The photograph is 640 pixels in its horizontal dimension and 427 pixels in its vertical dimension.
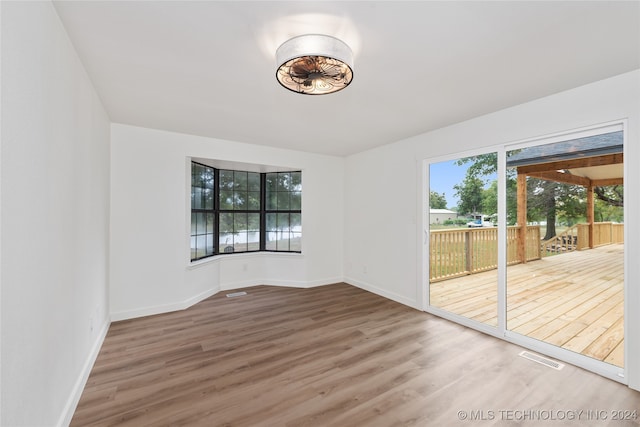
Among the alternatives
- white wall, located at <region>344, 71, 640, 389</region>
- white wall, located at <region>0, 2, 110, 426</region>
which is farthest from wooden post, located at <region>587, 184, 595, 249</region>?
white wall, located at <region>0, 2, 110, 426</region>

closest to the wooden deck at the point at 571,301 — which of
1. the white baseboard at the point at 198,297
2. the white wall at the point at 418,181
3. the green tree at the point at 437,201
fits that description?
the white wall at the point at 418,181

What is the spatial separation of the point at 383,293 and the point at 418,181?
184 centimetres

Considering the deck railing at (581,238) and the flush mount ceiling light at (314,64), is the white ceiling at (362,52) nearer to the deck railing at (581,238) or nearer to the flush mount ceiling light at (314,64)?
the flush mount ceiling light at (314,64)

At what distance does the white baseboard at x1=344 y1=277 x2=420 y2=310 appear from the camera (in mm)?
3703

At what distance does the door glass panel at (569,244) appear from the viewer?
7.30 feet

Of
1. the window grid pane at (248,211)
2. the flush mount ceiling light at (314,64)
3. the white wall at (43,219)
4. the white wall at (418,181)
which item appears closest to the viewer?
the white wall at (43,219)

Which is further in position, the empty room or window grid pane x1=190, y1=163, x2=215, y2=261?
window grid pane x1=190, y1=163, x2=215, y2=261

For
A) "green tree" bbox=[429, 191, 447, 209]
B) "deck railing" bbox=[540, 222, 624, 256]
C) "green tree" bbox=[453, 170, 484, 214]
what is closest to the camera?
"deck railing" bbox=[540, 222, 624, 256]

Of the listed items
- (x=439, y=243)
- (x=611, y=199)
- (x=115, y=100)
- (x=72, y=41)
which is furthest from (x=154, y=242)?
(x=611, y=199)

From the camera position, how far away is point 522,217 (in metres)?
2.77

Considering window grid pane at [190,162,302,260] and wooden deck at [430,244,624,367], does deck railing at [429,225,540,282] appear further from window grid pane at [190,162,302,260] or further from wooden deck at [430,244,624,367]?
window grid pane at [190,162,302,260]

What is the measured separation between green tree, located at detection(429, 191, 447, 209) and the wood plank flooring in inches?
58.1

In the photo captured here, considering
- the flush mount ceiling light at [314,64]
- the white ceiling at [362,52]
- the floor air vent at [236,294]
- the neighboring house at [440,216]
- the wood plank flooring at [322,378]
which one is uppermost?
the white ceiling at [362,52]

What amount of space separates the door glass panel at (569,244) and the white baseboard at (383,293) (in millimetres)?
1167
